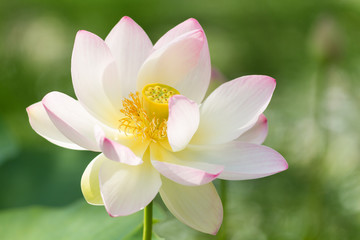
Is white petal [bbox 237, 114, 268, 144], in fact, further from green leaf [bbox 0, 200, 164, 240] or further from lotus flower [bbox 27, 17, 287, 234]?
green leaf [bbox 0, 200, 164, 240]

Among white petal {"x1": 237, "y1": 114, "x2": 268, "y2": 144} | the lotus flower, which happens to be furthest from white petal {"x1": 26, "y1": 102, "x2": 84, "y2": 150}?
white petal {"x1": 237, "y1": 114, "x2": 268, "y2": 144}

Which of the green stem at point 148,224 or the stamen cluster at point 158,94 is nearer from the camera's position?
the green stem at point 148,224

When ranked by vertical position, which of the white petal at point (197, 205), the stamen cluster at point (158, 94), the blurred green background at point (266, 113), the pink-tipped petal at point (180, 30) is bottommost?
the blurred green background at point (266, 113)

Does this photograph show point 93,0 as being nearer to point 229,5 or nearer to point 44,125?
point 229,5

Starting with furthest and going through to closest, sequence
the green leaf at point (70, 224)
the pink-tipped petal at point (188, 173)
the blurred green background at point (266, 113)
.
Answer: the blurred green background at point (266, 113) < the green leaf at point (70, 224) < the pink-tipped petal at point (188, 173)

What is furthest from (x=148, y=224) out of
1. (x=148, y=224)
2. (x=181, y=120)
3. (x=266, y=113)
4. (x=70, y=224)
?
(x=266, y=113)

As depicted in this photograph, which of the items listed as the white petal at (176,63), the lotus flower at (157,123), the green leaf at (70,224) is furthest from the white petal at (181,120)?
the green leaf at (70,224)

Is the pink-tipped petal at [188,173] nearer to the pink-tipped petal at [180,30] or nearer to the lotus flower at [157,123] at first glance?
the lotus flower at [157,123]

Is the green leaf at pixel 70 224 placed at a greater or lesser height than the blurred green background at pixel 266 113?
greater

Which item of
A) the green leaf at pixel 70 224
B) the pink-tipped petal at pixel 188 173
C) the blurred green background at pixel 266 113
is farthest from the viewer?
the blurred green background at pixel 266 113
